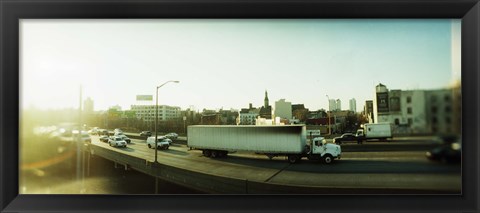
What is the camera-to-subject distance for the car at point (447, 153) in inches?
148

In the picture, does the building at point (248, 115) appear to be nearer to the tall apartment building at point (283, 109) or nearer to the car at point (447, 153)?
the tall apartment building at point (283, 109)

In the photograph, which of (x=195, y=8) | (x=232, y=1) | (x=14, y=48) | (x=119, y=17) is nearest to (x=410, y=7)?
(x=232, y=1)

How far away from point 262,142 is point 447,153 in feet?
9.70

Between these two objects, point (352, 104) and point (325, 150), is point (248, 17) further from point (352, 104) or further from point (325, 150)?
point (325, 150)

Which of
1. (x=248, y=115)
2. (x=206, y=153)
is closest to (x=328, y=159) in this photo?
(x=248, y=115)

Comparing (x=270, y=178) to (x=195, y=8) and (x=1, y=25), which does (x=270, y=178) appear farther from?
(x=1, y=25)

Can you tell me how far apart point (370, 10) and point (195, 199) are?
3021 millimetres

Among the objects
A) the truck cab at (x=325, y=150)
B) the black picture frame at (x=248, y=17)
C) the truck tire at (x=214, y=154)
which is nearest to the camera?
the black picture frame at (x=248, y=17)

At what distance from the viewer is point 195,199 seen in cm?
381

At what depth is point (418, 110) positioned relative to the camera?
14.4 feet

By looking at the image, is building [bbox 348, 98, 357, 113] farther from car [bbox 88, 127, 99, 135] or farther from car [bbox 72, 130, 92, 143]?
car [bbox 72, 130, 92, 143]

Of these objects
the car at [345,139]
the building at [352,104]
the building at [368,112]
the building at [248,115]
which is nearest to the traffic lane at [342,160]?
the car at [345,139]

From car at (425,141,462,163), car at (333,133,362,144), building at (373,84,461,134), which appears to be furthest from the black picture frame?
car at (333,133,362,144)

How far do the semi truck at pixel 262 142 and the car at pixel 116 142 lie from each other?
108 cm
